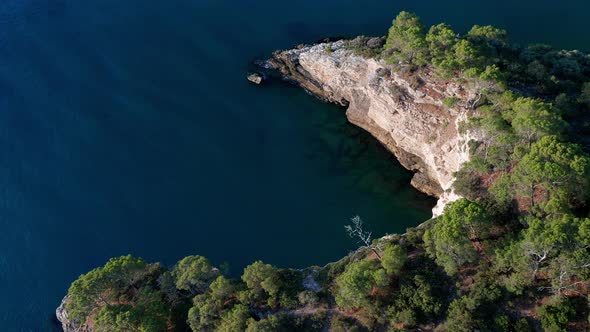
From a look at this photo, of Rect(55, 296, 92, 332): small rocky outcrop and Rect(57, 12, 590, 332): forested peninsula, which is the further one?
Rect(55, 296, 92, 332): small rocky outcrop

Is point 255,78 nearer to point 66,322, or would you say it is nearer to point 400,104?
point 400,104

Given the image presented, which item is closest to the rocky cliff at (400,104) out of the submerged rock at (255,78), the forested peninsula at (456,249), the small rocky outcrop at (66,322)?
the forested peninsula at (456,249)

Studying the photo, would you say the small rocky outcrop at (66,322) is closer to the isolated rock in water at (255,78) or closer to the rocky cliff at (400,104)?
the rocky cliff at (400,104)

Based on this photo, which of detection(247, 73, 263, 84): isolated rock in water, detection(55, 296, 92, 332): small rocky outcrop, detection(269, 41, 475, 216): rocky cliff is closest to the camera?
detection(55, 296, 92, 332): small rocky outcrop

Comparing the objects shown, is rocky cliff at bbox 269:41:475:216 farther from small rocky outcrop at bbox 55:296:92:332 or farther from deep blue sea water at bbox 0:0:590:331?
small rocky outcrop at bbox 55:296:92:332

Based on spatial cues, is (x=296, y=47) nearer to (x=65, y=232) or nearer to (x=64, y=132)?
(x=64, y=132)

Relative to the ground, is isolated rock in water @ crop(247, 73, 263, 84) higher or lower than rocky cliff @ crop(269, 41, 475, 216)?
lower

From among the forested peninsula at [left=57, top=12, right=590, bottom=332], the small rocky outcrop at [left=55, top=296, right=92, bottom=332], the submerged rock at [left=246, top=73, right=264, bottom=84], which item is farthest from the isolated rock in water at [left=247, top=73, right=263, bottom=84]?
the small rocky outcrop at [left=55, top=296, right=92, bottom=332]
